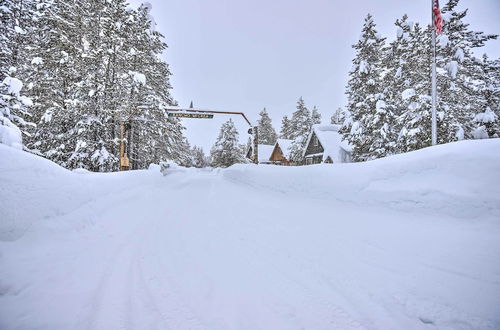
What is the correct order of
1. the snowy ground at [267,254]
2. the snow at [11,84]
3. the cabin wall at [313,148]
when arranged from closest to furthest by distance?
the snowy ground at [267,254], the snow at [11,84], the cabin wall at [313,148]

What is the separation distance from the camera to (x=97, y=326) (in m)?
1.99

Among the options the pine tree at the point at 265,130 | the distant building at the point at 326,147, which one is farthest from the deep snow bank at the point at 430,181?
the pine tree at the point at 265,130

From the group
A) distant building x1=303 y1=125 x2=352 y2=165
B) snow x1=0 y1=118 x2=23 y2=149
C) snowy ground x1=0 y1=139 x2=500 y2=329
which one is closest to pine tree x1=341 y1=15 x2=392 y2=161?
distant building x1=303 y1=125 x2=352 y2=165

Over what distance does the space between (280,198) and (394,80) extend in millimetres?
16751

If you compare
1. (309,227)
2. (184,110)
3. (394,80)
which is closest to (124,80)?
(184,110)

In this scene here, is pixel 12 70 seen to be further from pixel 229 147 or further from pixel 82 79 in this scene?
pixel 229 147

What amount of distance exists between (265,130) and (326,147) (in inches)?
1204

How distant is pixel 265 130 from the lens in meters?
55.7

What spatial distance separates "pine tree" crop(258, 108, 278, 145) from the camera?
55.0 m

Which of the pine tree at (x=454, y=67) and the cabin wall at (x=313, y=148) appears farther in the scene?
the cabin wall at (x=313, y=148)

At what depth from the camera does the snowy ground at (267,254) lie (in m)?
2.18

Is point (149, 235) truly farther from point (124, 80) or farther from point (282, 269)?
point (124, 80)

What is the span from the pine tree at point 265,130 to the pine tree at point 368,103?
35.7 metres

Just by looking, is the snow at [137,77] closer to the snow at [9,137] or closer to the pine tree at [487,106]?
the snow at [9,137]
